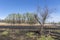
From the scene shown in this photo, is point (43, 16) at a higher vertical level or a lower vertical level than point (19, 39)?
higher

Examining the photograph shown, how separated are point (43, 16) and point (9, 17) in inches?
1391

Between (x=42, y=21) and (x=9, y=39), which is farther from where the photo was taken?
(x=42, y=21)

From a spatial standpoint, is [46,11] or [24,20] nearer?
[46,11]

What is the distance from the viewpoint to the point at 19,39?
13.0m

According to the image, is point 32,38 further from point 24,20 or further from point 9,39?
point 24,20

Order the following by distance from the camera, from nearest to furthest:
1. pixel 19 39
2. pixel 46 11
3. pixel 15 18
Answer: pixel 19 39 → pixel 46 11 → pixel 15 18

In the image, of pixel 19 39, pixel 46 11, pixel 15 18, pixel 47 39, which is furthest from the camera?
pixel 15 18

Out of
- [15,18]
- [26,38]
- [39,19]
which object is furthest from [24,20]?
[26,38]

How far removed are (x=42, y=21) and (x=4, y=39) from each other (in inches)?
279

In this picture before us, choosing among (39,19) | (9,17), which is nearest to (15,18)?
(9,17)

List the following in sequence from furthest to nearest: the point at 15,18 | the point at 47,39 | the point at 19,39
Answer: the point at 15,18, the point at 19,39, the point at 47,39

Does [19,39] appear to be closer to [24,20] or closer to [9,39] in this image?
[9,39]

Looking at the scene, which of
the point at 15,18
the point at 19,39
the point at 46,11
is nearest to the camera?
the point at 19,39

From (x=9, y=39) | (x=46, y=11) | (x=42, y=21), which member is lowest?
(x=9, y=39)
